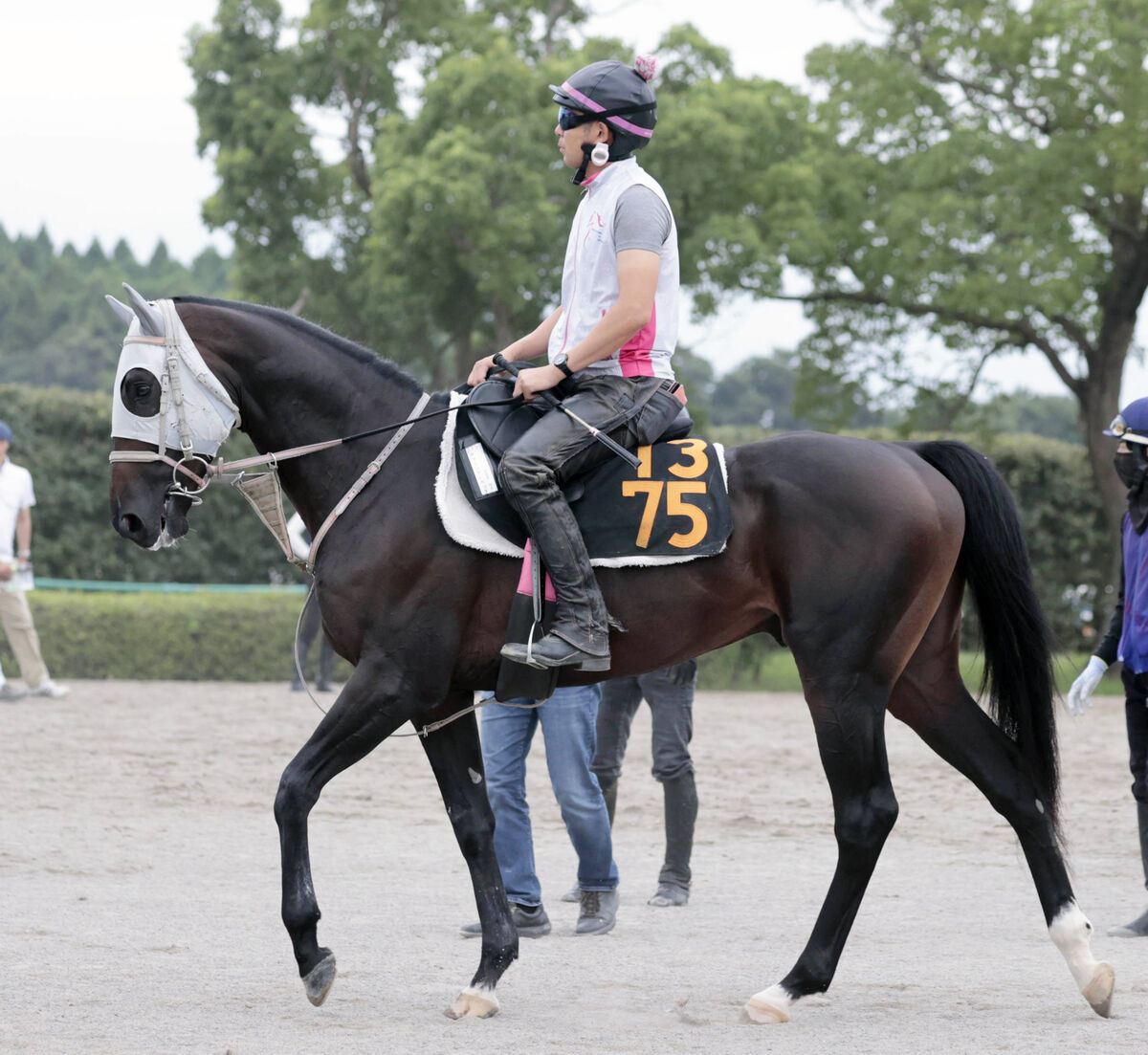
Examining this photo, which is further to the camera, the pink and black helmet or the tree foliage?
the tree foliage

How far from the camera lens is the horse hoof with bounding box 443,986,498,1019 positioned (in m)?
4.52

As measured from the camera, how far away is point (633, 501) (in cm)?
467

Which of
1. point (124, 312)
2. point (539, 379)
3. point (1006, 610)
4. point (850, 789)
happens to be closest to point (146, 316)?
point (124, 312)

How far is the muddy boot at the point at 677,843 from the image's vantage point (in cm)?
646

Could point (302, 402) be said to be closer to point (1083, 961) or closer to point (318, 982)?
point (318, 982)

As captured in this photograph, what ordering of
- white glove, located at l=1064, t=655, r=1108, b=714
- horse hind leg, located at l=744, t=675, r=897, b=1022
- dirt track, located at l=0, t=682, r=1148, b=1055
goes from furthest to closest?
white glove, located at l=1064, t=655, r=1108, b=714 → horse hind leg, located at l=744, t=675, r=897, b=1022 → dirt track, located at l=0, t=682, r=1148, b=1055

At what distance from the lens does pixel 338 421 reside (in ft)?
16.1

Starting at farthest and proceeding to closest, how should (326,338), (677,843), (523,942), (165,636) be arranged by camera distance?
(165,636) → (677,843) → (523,942) → (326,338)

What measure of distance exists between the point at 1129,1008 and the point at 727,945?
152 cm

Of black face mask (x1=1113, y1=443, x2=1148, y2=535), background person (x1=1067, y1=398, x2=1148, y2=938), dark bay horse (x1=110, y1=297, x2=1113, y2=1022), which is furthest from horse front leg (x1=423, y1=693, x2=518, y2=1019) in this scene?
black face mask (x1=1113, y1=443, x2=1148, y2=535)

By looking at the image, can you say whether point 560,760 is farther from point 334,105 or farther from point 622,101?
point 334,105

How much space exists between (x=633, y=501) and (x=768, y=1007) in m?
1.61

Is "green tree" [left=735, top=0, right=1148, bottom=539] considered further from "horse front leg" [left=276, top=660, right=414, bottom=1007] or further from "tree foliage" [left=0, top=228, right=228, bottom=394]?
"tree foliage" [left=0, top=228, right=228, bottom=394]

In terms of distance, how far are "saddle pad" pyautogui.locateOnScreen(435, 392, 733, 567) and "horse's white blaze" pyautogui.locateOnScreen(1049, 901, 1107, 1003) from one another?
1629mm
